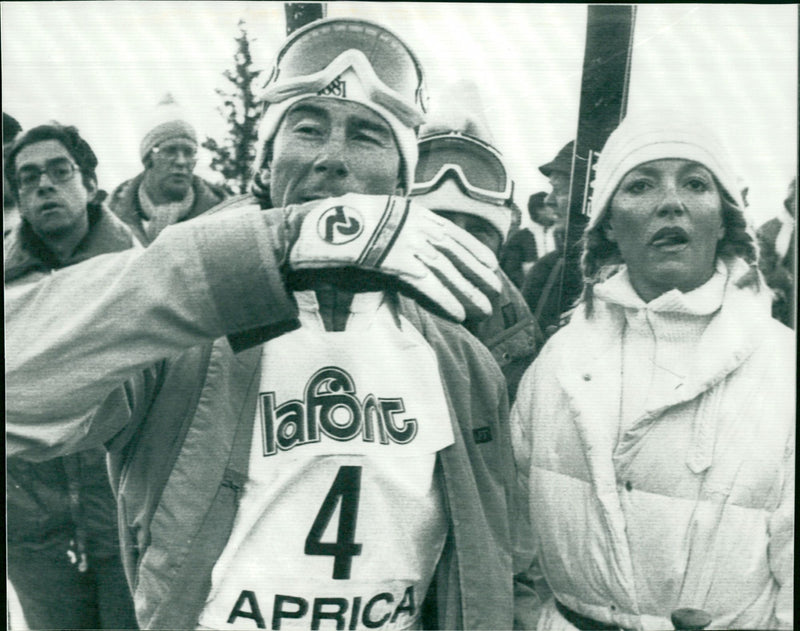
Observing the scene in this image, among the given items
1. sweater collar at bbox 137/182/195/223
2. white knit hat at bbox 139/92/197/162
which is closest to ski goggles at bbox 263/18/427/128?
white knit hat at bbox 139/92/197/162

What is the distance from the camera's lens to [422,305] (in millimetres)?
2199

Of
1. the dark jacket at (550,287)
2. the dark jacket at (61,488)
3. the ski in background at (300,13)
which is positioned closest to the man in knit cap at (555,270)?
the dark jacket at (550,287)

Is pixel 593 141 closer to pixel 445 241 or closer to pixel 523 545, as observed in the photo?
pixel 445 241

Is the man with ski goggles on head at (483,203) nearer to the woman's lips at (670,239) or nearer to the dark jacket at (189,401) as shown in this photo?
the dark jacket at (189,401)

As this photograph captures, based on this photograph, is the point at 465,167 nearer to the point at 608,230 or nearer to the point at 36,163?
the point at 608,230

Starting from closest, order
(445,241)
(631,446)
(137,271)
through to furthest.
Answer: (137,271) < (445,241) < (631,446)

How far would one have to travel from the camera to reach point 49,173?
2.25 m

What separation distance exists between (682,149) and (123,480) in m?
1.61

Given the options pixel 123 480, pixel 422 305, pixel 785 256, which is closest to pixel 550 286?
pixel 422 305

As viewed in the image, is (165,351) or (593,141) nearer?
(165,351)

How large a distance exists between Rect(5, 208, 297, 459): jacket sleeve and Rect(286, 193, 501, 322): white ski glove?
2.6 inches

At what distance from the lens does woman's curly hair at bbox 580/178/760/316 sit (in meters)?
2.32

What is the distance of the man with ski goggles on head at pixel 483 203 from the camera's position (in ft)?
7.47

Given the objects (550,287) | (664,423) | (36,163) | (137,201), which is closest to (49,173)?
(36,163)
